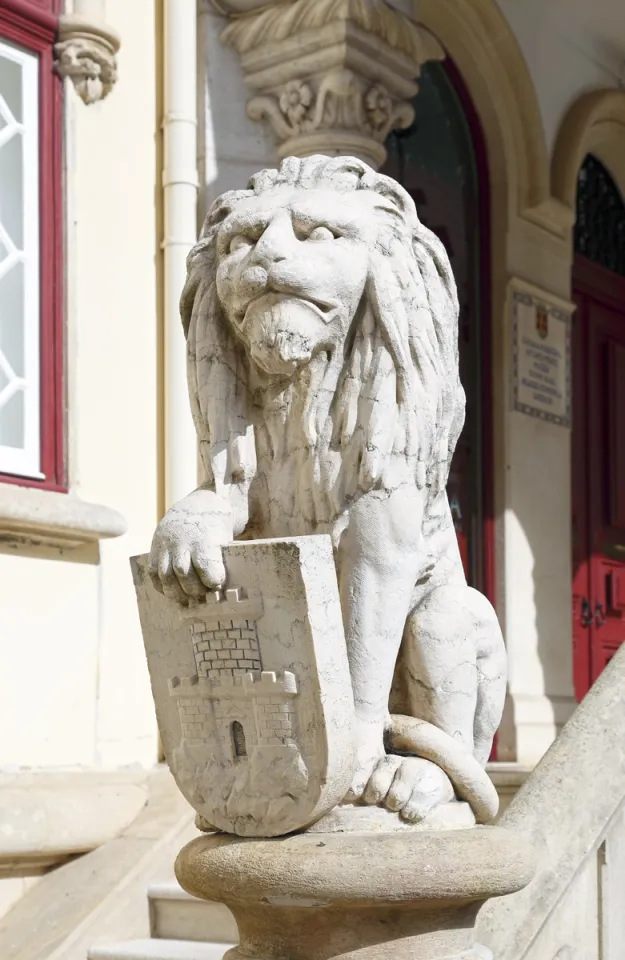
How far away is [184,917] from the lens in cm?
409

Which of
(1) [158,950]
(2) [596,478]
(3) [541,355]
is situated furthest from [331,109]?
(1) [158,950]

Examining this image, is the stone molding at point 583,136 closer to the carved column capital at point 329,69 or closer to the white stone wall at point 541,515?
the white stone wall at point 541,515

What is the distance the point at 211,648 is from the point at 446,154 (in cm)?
497

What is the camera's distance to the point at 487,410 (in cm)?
691

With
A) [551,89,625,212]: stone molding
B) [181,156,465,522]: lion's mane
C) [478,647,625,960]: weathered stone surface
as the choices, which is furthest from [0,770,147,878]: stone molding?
[551,89,625,212]: stone molding

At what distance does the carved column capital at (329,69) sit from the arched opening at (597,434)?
8.03 ft

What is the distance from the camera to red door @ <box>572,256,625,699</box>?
7.38 meters

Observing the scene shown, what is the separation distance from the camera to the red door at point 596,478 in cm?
738

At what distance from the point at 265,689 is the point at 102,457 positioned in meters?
2.74

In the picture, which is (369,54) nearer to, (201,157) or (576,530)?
(201,157)

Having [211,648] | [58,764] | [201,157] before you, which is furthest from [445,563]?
[201,157]

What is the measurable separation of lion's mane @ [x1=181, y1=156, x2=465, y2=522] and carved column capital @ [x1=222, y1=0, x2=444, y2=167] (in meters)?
2.73

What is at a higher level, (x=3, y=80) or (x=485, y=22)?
(x=485, y=22)

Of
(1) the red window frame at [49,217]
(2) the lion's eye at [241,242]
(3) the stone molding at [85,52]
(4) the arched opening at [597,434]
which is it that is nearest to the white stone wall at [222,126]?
(3) the stone molding at [85,52]
